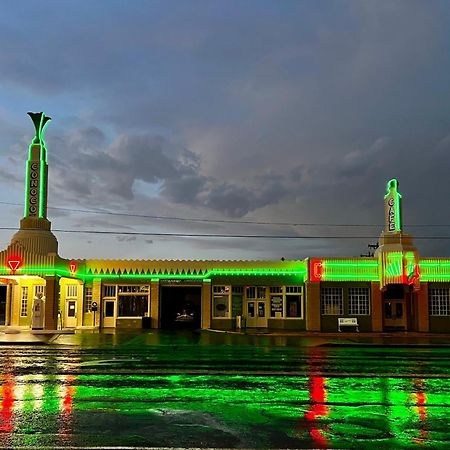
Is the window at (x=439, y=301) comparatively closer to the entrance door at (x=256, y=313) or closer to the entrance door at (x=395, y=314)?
the entrance door at (x=395, y=314)

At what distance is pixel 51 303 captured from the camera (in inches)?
1276

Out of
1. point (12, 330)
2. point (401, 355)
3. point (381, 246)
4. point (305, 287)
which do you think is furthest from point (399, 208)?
point (12, 330)

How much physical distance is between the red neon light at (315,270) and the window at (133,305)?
11.0 meters

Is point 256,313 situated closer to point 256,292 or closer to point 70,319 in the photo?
point 256,292

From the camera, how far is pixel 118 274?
3694 centimetres

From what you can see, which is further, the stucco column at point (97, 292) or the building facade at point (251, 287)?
the stucco column at point (97, 292)

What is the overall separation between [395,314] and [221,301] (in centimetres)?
1129

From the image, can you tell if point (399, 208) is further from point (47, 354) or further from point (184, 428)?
point (184, 428)

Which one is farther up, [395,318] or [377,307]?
[377,307]

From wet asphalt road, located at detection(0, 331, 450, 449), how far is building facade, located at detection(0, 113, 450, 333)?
15.8 meters

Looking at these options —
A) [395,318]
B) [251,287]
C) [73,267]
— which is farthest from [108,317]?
[395,318]

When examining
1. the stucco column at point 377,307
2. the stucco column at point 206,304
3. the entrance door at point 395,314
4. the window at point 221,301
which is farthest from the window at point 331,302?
the stucco column at point 206,304

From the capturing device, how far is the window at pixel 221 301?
3691cm

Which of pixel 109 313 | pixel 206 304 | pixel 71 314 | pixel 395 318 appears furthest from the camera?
pixel 109 313
